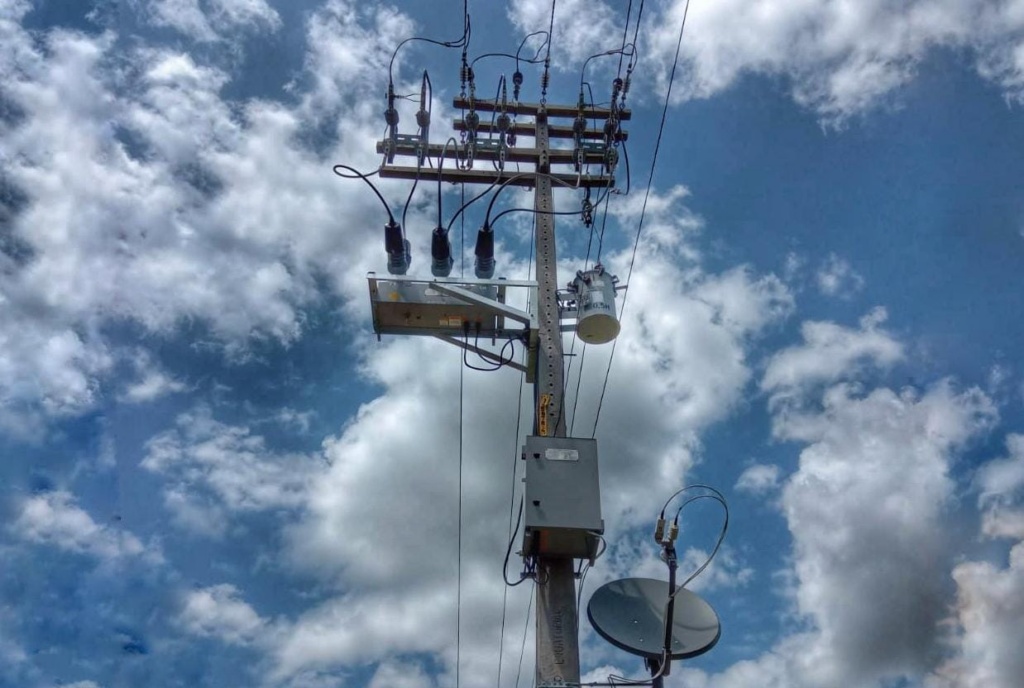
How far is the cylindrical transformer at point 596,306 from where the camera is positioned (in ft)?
28.4

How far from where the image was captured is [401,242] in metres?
8.48

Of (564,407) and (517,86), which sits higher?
(517,86)

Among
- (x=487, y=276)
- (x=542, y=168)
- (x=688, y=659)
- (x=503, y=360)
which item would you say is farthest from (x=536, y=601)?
(x=542, y=168)

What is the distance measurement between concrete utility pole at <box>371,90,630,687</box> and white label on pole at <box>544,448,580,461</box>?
0.04 m

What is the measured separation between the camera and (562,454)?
7406mm

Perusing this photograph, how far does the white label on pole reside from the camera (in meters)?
7.38

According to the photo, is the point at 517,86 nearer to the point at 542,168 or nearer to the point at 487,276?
the point at 542,168

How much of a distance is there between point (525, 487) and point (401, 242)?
3.08 metres

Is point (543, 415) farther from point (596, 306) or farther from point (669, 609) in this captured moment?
point (669, 609)

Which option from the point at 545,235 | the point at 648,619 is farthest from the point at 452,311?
the point at 648,619

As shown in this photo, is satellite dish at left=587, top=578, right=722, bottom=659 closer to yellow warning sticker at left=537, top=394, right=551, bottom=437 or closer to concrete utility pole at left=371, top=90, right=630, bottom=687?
concrete utility pole at left=371, top=90, right=630, bottom=687

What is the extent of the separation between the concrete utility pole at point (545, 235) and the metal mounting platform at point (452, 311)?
3 centimetres

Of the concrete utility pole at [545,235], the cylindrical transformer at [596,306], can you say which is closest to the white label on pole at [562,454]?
the concrete utility pole at [545,235]

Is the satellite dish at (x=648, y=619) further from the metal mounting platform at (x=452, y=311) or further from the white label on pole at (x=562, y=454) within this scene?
the metal mounting platform at (x=452, y=311)
